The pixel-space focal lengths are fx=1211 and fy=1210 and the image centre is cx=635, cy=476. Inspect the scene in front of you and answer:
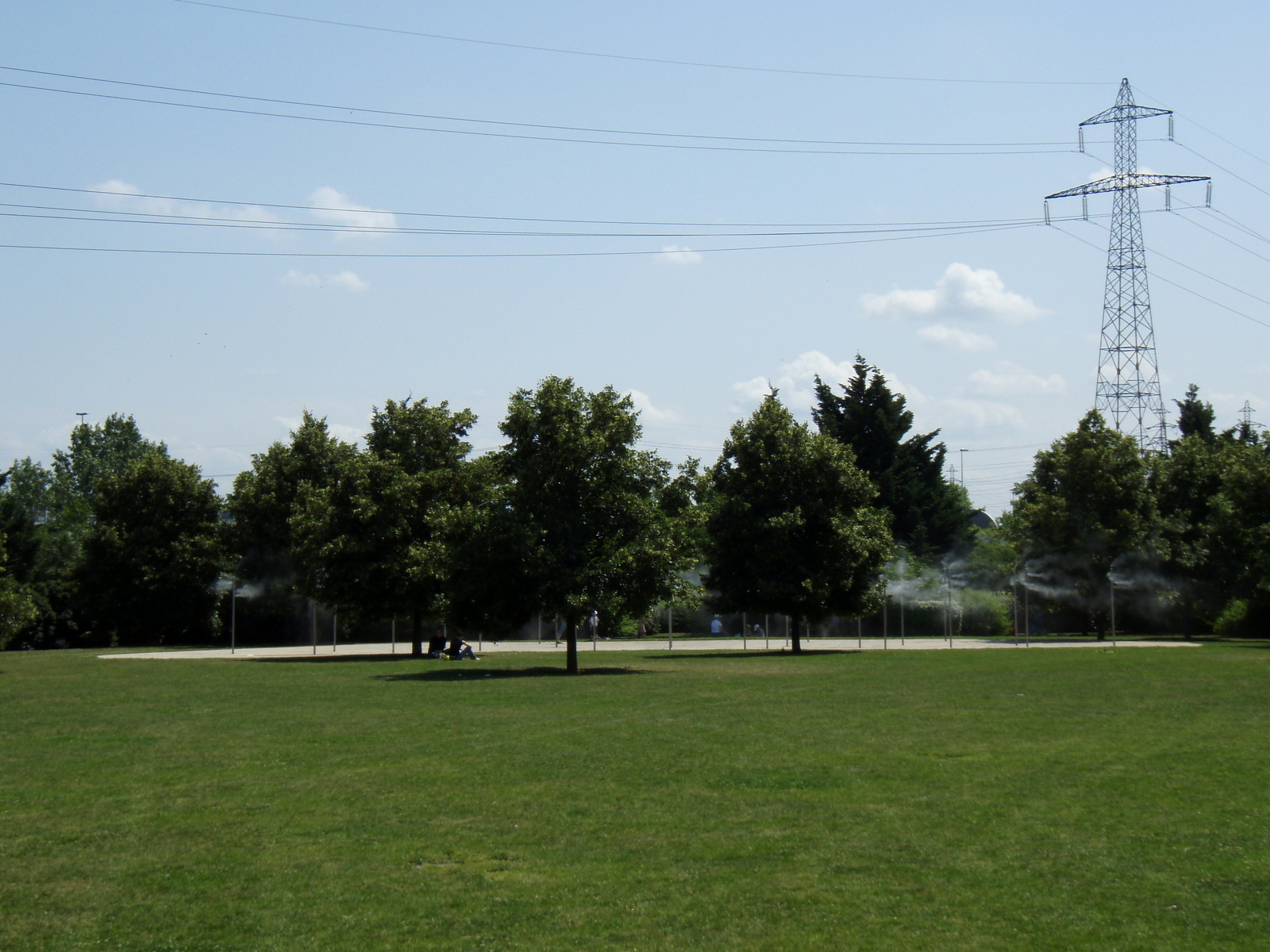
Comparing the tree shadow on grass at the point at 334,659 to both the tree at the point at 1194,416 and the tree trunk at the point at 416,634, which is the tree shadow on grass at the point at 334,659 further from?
the tree at the point at 1194,416

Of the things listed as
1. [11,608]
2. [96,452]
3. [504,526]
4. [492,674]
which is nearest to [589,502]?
[504,526]

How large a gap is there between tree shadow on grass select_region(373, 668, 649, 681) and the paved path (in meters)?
11.9

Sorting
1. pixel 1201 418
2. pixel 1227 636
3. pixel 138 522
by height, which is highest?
pixel 1201 418

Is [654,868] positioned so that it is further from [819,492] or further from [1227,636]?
[1227,636]

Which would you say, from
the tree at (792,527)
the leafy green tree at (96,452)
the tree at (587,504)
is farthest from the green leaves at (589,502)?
the leafy green tree at (96,452)

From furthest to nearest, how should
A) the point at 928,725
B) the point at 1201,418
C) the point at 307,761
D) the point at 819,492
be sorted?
the point at 1201,418
the point at 819,492
the point at 928,725
the point at 307,761

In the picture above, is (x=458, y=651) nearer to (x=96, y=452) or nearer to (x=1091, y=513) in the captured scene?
(x=1091, y=513)

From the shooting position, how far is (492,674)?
35.0 meters

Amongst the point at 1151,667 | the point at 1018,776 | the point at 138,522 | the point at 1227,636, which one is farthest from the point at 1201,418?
the point at 1018,776

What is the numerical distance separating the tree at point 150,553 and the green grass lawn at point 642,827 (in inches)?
1745

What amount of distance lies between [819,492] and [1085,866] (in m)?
39.6

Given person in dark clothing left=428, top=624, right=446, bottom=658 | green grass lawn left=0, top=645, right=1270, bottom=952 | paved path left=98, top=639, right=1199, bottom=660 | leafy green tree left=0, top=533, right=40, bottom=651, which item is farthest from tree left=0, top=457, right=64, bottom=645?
green grass lawn left=0, top=645, right=1270, bottom=952

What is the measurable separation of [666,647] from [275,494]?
2117 centimetres

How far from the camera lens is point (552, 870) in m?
9.52
